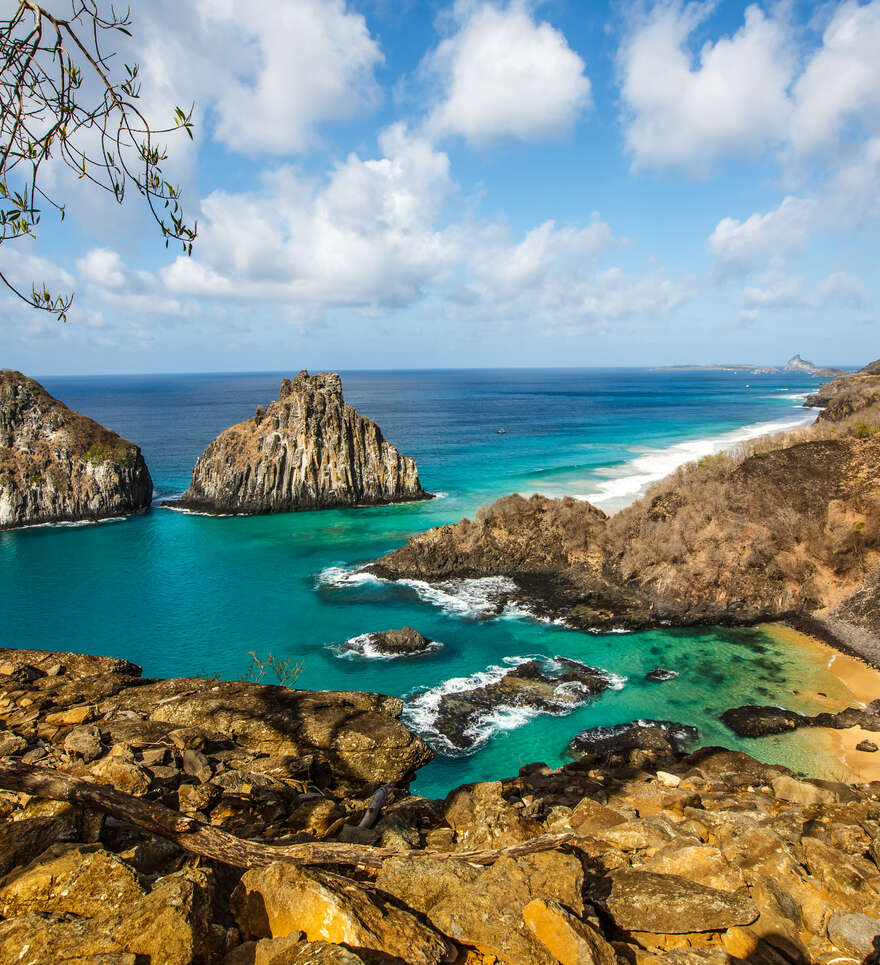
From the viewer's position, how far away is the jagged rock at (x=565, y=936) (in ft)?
14.5

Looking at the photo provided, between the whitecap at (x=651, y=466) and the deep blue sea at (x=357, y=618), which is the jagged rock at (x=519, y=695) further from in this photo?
the whitecap at (x=651, y=466)

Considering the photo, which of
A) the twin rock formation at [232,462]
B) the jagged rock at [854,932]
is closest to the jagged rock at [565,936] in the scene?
the jagged rock at [854,932]

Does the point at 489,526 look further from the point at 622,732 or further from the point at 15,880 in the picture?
the point at 15,880

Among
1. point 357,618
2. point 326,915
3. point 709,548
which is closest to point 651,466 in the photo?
point 709,548

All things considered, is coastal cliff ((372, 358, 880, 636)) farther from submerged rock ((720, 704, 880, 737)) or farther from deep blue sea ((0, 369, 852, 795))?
submerged rock ((720, 704, 880, 737))

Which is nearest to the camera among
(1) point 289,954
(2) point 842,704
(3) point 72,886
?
(1) point 289,954

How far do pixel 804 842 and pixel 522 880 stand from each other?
4715 mm

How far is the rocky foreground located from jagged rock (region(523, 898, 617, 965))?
0.02m

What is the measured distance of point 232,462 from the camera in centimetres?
6253

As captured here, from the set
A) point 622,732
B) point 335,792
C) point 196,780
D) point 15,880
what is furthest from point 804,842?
point 622,732

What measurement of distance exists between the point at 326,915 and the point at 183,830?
6.24 feet

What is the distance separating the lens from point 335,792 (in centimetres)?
843

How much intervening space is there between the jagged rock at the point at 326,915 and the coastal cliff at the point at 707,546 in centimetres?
2822

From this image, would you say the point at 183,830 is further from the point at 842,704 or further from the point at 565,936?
the point at 842,704
